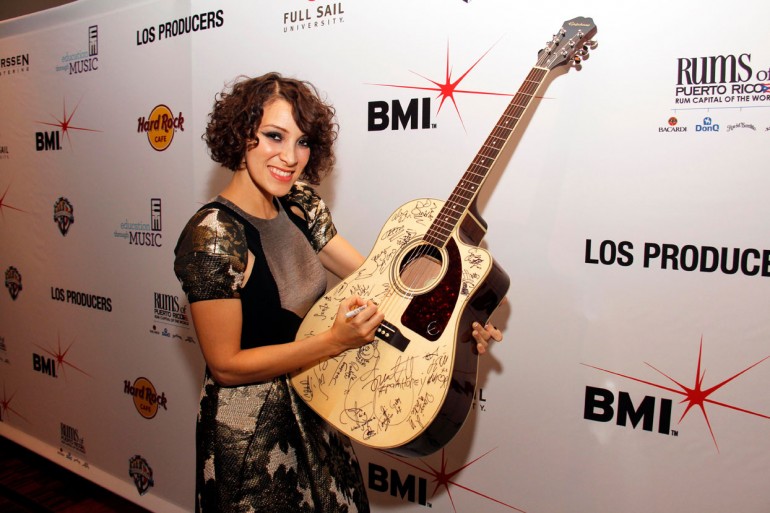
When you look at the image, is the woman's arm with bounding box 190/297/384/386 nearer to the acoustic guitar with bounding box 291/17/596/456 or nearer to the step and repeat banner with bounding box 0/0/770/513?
the acoustic guitar with bounding box 291/17/596/456

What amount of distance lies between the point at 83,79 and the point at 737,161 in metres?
2.52

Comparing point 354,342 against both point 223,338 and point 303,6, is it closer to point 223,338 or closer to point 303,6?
point 223,338

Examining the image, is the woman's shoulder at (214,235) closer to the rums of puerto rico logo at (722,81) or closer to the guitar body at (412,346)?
the guitar body at (412,346)

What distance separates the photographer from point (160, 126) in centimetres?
232

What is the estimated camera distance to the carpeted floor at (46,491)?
8.22 feet

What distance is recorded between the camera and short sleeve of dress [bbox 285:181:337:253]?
5.05 ft

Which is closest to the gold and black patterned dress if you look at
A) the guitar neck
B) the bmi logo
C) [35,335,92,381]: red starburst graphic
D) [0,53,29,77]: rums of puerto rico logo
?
the guitar neck

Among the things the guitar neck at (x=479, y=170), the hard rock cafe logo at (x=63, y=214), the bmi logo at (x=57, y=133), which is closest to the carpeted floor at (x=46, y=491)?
the hard rock cafe logo at (x=63, y=214)

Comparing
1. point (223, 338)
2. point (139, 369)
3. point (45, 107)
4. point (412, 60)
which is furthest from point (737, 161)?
point (45, 107)

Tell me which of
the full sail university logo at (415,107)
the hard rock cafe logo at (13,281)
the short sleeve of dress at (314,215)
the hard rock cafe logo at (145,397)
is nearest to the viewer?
the short sleeve of dress at (314,215)

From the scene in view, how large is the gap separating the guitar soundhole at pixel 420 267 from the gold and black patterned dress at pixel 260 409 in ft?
0.79

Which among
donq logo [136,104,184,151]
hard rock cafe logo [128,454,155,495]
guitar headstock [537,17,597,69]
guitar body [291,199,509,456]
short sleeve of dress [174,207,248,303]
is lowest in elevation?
hard rock cafe logo [128,454,155,495]

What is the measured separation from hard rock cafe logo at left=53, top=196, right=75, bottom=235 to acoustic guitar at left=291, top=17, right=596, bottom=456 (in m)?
1.88

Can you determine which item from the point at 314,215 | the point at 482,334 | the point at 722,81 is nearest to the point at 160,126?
the point at 314,215
